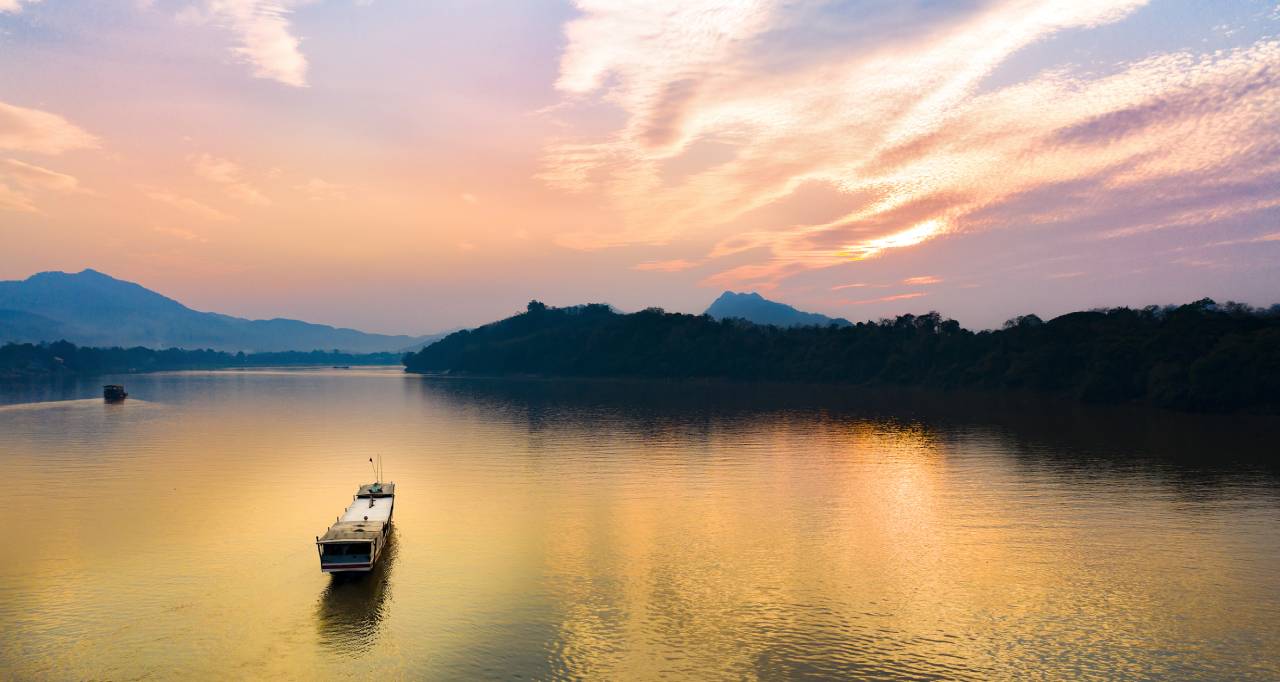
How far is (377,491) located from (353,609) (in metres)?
21.3

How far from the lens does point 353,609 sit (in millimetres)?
40375

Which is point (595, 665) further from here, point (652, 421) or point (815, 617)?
point (652, 421)

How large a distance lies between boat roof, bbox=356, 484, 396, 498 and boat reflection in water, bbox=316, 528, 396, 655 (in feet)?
37.6

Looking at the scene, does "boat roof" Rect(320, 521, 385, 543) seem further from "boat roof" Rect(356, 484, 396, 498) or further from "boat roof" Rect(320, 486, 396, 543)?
"boat roof" Rect(356, 484, 396, 498)

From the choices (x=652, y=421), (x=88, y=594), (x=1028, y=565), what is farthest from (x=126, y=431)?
(x=1028, y=565)

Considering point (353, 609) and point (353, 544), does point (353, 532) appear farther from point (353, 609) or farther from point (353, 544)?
point (353, 609)

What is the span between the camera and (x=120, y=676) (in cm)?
3225

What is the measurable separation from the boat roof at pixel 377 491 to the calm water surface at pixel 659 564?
299 centimetres

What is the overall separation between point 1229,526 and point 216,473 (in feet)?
305

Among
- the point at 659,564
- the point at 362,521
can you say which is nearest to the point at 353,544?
the point at 362,521

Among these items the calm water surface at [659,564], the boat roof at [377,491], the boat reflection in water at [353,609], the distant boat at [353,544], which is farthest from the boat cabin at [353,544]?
the boat roof at [377,491]

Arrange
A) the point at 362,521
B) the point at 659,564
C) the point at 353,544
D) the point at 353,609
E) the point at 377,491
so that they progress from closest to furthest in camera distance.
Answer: the point at 353,609 < the point at 353,544 < the point at 659,564 < the point at 362,521 < the point at 377,491

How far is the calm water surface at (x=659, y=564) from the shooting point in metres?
34.3

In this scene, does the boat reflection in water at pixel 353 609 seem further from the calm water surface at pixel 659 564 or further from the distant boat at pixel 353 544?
the distant boat at pixel 353 544
